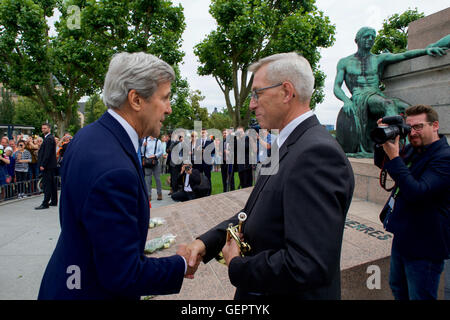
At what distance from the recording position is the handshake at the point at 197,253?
152 centimetres

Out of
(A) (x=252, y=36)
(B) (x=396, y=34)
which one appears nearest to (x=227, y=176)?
(A) (x=252, y=36)

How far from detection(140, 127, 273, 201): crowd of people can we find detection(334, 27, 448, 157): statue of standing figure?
2.49m

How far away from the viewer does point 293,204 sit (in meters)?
1.26

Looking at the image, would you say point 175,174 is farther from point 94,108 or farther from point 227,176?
point 94,108

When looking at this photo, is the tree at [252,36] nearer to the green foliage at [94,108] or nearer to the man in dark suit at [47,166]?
the man in dark suit at [47,166]

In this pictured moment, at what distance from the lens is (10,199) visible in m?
9.70

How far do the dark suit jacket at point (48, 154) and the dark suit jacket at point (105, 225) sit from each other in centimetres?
845

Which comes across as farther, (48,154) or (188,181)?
(188,181)

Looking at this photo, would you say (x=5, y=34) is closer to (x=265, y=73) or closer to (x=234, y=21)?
(x=234, y=21)

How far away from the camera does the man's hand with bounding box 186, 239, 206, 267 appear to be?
173 centimetres

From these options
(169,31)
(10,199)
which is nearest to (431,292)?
(10,199)

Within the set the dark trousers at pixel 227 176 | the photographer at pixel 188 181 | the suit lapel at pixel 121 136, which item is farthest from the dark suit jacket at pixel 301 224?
the dark trousers at pixel 227 176

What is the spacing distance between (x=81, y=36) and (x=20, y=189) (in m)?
12.0

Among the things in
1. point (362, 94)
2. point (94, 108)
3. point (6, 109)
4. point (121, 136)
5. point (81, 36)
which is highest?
point (94, 108)
